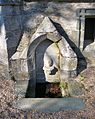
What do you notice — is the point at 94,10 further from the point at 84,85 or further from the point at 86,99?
the point at 86,99

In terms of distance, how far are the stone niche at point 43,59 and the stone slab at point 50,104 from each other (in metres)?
0.70

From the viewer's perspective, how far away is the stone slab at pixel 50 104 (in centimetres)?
518

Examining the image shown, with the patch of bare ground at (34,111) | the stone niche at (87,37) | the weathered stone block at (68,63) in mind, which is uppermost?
the stone niche at (87,37)

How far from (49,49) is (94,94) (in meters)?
1.96

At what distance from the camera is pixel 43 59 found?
7.05m

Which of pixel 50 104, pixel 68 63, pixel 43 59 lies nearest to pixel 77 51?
pixel 68 63

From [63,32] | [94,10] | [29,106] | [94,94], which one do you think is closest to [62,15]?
[63,32]

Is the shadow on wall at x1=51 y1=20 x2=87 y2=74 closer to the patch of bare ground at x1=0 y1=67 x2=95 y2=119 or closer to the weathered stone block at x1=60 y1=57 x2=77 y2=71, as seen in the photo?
the weathered stone block at x1=60 y1=57 x2=77 y2=71

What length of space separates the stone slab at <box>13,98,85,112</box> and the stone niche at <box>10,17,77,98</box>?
697 mm

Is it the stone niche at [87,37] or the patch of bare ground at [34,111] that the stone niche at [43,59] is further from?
the stone niche at [87,37]

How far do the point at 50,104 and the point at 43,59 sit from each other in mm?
2035

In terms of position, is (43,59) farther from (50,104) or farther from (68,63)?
(50,104)

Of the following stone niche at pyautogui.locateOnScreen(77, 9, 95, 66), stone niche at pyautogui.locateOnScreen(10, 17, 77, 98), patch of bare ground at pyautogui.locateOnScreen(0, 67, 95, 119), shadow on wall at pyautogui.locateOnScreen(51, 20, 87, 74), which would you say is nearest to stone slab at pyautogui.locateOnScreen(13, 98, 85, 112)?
patch of bare ground at pyautogui.locateOnScreen(0, 67, 95, 119)

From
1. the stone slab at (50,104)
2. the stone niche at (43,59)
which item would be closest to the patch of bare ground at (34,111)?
the stone slab at (50,104)
